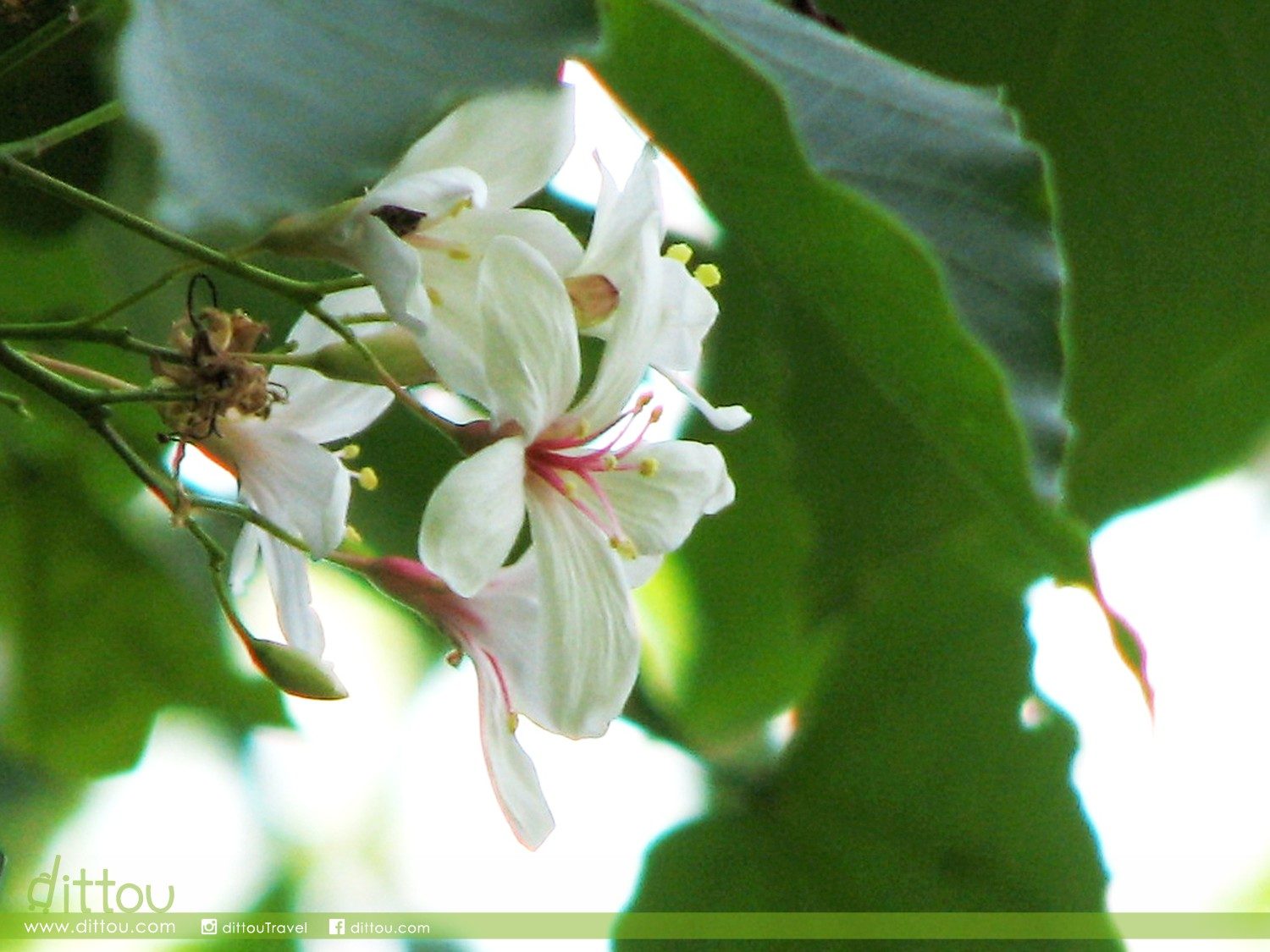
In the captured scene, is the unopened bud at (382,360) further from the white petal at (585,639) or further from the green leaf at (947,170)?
the green leaf at (947,170)

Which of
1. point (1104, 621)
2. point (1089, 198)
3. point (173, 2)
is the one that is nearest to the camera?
point (173, 2)

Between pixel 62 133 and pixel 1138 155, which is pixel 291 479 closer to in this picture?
pixel 62 133

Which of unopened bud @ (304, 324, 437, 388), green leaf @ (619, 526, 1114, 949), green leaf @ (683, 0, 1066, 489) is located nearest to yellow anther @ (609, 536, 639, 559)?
unopened bud @ (304, 324, 437, 388)

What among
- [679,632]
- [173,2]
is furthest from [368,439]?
[173,2]

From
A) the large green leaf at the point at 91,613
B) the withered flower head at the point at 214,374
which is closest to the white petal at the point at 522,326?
the withered flower head at the point at 214,374

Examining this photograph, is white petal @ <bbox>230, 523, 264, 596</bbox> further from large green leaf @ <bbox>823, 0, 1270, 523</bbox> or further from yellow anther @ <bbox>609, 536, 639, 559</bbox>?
large green leaf @ <bbox>823, 0, 1270, 523</bbox>

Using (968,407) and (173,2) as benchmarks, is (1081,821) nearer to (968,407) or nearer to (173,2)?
(968,407)

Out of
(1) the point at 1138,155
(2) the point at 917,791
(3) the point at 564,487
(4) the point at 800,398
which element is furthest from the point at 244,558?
(2) the point at 917,791
